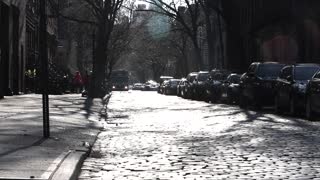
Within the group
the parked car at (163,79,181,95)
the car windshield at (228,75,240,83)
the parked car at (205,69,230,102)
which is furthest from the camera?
the parked car at (163,79,181,95)

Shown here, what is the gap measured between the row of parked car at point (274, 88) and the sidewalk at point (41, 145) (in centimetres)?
587

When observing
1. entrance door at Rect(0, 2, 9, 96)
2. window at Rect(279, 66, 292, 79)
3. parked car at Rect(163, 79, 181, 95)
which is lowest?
parked car at Rect(163, 79, 181, 95)

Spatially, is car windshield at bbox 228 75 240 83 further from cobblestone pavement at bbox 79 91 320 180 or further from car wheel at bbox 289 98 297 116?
cobblestone pavement at bbox 79 91 320 180

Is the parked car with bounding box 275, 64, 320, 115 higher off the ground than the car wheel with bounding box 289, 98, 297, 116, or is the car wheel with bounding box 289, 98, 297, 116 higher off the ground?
the parked car with bounding box 275, 64, 320, 115

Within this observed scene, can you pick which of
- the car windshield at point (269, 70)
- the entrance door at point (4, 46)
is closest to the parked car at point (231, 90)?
the car windshield at point (269, 70)

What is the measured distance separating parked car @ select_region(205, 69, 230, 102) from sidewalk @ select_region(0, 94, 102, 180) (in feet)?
49.4

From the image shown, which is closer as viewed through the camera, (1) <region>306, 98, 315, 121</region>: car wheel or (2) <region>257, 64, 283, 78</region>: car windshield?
(1) <region>306, 98, 315, 121</region>: car wheel

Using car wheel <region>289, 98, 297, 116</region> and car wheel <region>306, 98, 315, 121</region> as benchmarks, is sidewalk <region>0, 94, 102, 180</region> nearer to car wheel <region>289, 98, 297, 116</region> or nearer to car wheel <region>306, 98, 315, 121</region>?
car wheel <region>306, 98, 315, 121</region>

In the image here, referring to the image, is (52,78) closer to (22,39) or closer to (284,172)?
(22,39)

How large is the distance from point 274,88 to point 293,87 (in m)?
2.83

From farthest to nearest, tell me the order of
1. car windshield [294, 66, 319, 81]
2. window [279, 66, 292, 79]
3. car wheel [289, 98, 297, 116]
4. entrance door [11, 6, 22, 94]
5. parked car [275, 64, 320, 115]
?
entrance door [11, 6, 22, 94], window [279, 66, 292, 79], car windshield [294, 66, 319, 81], car wheel [289, 98, 297, 116], parked car [275, 64, 320, 115]

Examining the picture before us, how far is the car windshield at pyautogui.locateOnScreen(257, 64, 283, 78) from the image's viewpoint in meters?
24.2

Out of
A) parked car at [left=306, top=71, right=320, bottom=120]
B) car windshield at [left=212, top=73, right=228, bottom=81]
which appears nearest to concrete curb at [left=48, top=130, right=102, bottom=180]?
parked car at [left=306, top=71, right=320, bottom=120]

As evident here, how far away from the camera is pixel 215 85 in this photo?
3394 centimetres
